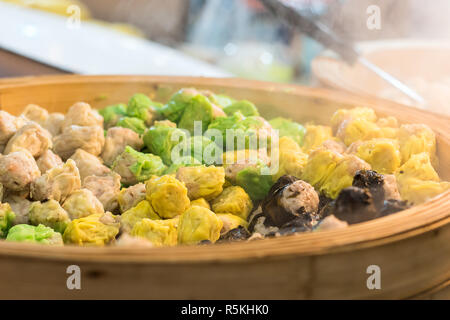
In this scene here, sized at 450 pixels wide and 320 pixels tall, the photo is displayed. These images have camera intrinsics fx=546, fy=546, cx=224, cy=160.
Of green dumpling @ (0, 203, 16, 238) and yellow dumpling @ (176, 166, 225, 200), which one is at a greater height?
yellow dumpling @ (176, 166, 225, 200)

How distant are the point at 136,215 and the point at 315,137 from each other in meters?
0.85

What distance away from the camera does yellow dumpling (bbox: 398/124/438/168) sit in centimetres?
186

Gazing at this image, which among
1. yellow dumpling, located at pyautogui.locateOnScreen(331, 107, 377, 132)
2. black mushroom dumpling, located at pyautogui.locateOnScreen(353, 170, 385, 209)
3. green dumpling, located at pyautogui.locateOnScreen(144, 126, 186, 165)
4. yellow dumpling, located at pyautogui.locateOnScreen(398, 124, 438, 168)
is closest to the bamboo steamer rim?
black mushroom dumpling, located at pyautogui.locateOnScreen(353, 170, 385, 209)

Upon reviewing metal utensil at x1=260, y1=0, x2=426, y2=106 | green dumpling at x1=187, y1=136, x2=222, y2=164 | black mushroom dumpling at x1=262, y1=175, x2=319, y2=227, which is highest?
metal utensil at x1=260, y1=0, x2=426, y2=106

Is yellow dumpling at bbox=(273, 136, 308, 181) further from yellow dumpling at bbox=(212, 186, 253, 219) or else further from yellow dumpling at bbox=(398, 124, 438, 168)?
yellow dumpling at bbox=(398, 124, 438, 168)

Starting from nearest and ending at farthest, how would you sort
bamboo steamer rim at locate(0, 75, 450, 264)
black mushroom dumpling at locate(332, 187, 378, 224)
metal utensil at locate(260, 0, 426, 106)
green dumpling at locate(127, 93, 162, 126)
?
bamboo steamer rim at locate(0, 75, 450, 264) → black mushroom dumpling at locate(332, 187, 378, 224) → green dumpling at locate(127, 93, 162, 126) → metal utensil at locate(260, 0, 426, 106)

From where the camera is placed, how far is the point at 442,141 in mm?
1964

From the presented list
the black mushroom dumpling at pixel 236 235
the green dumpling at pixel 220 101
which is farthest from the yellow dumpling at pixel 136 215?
the green dumpling at pixel 220 101

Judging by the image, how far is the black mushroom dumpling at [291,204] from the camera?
5.03 feet

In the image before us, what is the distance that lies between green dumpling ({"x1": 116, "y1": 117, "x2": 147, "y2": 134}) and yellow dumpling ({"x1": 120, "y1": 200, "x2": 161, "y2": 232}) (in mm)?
601

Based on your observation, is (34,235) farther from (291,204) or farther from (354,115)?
(354,115)
